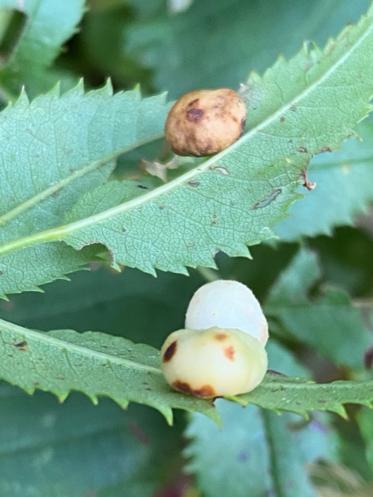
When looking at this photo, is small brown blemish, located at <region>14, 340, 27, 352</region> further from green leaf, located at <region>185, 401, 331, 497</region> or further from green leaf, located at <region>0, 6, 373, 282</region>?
green leaf, located at <region>185, 401, 331, 497</region>

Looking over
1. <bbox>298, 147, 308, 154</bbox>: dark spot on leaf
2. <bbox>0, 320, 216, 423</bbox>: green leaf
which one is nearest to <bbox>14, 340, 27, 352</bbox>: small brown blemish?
<bbox>0, 320, 216, 423</bbox>: green leaf

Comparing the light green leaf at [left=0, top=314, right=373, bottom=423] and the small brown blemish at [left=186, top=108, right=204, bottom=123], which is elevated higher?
the small brown blemish at [left=186, top=108, right=204, bottom=123]

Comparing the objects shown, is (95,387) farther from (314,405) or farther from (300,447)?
(300,447)

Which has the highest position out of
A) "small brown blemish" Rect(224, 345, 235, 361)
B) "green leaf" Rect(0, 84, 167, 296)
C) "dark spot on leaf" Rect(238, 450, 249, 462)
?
"small brown blemish" Rect(224, 345, 235, 361)

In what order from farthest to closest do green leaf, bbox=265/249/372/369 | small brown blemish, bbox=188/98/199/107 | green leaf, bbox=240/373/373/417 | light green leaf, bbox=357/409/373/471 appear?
green leaf, bbox=265/249/372/369 → light green leaf, bbox=357/409/373/471 → small brown blemish, bbox=188/98/199/107 → green leaf, bbox=240/373/373/417

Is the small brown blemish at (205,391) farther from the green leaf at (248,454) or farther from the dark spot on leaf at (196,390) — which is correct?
the green leaf at (248,454)

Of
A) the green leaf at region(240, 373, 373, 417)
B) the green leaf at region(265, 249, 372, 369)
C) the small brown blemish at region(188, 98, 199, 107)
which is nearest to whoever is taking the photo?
the green leaf at region(240, 373, 373, 417)

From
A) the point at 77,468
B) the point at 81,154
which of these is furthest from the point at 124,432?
the point at 81,154

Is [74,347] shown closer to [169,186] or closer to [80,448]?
[169,186]
